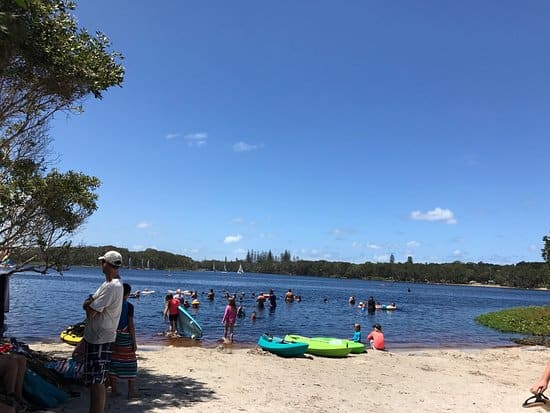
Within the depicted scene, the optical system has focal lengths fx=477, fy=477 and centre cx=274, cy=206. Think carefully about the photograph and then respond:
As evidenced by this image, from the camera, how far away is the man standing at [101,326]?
5719mm

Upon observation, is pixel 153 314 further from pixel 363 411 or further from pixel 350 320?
pixel 363 411

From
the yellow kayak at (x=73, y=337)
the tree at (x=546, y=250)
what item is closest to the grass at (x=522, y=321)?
the tree at (x=546, y=250)

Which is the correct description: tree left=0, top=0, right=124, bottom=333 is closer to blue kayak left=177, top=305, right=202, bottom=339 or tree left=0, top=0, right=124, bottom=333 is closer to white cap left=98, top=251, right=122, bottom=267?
white cap left=98, top=251, right=122, bottom=267

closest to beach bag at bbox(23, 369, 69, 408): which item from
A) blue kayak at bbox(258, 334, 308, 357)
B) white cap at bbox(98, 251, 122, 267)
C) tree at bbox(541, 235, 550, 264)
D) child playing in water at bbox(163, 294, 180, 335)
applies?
white cap at bbox(98, 251, 122, 267)

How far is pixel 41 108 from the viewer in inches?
369

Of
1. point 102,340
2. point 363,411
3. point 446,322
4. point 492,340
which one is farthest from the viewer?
point 446,322

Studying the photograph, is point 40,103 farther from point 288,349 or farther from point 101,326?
point 288,349

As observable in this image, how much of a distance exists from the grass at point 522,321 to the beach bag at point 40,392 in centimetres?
3020

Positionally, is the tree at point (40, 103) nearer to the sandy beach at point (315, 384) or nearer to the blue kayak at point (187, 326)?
the sandy beach at point (315, 384)

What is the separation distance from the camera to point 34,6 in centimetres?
675

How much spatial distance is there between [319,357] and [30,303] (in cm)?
2815

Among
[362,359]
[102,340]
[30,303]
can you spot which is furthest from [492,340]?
[30,303]

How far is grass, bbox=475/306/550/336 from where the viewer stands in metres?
31.3

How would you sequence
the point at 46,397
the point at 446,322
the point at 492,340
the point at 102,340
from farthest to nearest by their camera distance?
the point at 446,322 < the point at 492,340 < the point at 46,397 < the point at 102,340
